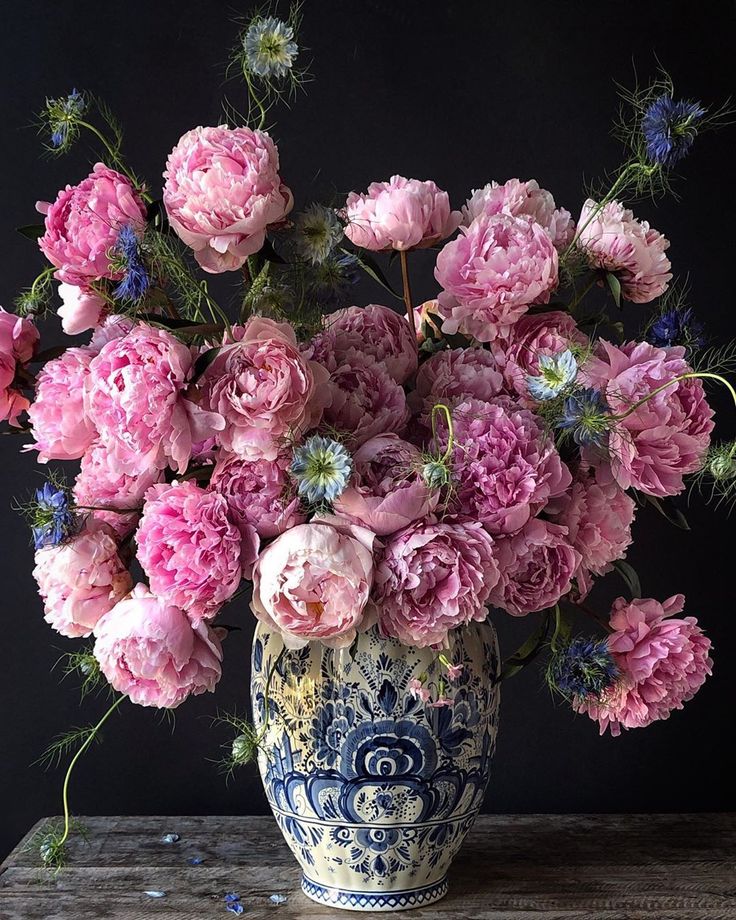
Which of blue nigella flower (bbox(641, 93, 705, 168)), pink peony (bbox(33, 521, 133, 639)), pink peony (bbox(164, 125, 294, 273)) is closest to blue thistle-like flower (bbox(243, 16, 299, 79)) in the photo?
pink peony (bbox(164, 125, 294, 273))

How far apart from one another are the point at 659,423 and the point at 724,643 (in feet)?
2.40

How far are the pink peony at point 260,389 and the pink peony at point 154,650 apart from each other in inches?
6.4

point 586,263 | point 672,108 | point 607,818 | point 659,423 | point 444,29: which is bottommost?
point 607,818

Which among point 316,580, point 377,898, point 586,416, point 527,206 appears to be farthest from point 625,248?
point 377,898

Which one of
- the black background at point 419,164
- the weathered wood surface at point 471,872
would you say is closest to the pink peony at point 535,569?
the weathered wood surface at point 471,872

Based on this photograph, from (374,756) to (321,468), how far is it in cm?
30

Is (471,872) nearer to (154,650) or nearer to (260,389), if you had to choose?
(154,650)

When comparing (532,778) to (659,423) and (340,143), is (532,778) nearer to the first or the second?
(659,423)

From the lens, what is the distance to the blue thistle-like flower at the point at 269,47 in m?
0.97

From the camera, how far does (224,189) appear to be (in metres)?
0.93

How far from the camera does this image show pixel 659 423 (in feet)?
3.20

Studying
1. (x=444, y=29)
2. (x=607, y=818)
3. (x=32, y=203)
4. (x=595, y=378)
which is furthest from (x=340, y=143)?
(x=607, y=818)

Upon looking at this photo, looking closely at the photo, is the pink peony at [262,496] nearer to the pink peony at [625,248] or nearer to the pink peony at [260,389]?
the pink peony at [260,389]

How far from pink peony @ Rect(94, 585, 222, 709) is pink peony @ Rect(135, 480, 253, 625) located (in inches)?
1.1
